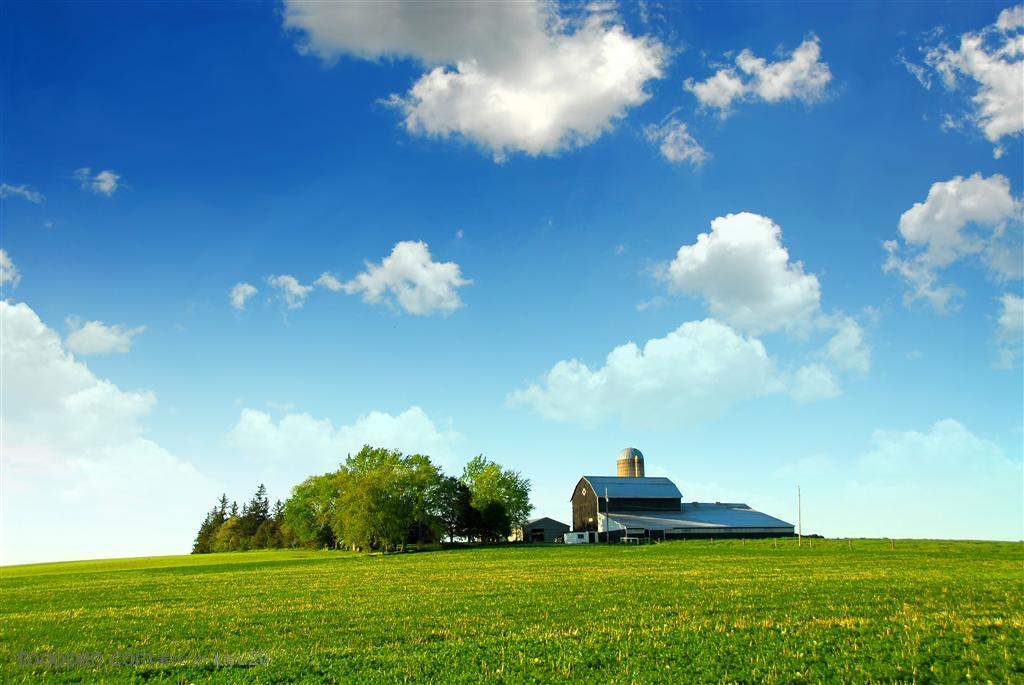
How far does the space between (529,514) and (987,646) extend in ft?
374

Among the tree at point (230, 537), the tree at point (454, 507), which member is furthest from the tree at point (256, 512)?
the tree at point (454, 507)

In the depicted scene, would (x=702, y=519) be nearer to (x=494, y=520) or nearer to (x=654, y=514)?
(x=654, y=514)

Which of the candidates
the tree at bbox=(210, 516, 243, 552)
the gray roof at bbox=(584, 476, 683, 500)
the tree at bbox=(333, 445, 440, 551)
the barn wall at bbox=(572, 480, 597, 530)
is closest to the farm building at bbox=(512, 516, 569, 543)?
the barn wall at bbox=(572, 480, 597, 530)

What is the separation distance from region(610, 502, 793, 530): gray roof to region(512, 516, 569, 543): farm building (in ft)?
64.5

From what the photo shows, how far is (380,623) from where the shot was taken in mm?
24734

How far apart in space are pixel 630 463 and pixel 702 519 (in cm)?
2513

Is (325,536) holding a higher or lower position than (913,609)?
lower

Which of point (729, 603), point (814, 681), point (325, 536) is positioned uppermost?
point (814, 681)

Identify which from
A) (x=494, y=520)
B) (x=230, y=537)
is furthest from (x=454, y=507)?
(x=230, y=537)

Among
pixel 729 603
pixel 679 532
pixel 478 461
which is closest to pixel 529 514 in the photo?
pixel 478 461

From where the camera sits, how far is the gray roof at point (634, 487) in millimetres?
128750

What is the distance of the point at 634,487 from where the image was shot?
13138cm

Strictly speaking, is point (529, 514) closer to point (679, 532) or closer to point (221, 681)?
point (679, 532)

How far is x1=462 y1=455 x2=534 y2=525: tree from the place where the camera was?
12369 cm
